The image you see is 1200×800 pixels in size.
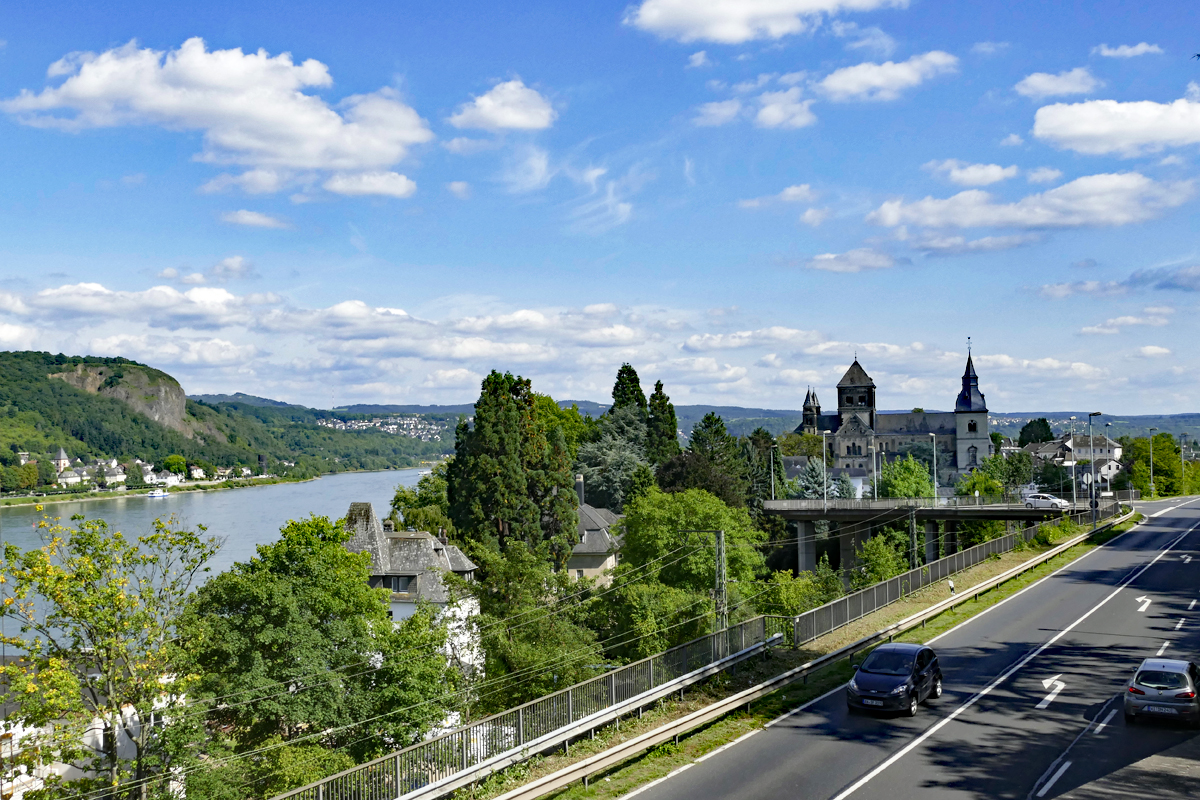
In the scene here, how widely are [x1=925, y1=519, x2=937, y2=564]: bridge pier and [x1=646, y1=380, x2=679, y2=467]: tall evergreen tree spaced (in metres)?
25.5

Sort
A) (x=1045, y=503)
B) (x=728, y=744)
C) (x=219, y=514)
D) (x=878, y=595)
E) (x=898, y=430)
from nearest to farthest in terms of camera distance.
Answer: (x=728, y=744), (x=878, y=595), (x=1045, y=503), (x=219, y=514), (x=898, y=430)

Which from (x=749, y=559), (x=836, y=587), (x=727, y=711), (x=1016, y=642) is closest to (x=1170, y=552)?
(x=836, y=587)

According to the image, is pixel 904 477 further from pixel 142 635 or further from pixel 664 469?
pixel 142 635

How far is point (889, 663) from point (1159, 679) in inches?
229

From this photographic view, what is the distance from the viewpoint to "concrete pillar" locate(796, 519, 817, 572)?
90750 millimetres

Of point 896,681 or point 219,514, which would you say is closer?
point 896,681

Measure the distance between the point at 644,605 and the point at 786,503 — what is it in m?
45.2

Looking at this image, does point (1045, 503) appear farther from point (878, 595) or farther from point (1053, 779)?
point (1053, 779)

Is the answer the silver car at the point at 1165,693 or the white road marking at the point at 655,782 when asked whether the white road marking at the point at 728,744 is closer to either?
the white road marking at the point at 655,782

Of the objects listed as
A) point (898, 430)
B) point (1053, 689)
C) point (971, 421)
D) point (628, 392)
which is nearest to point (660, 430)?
point (628, 392)

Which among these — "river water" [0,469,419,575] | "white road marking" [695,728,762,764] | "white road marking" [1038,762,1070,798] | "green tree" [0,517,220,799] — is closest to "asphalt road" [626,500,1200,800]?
"white road marking" [1038,762,1070,798]

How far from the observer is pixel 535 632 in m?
40.2

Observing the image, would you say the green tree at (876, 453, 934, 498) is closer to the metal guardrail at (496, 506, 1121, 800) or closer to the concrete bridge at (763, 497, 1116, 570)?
the concrete bridge at (763, 497, 1116, 570)

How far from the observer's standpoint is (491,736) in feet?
64.5
